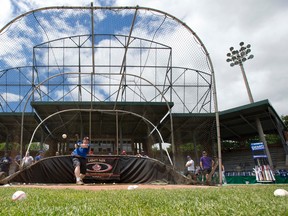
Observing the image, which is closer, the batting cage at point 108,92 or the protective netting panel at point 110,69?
the protective netting panel at point 110,69

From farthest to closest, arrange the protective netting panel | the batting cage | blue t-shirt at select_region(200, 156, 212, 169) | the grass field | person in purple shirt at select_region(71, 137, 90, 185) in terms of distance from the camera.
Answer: the batting cage, the protective netting panel, blue t-shirt at select_region(200, 156, 212, 169), person in purple shirt at select_region(71, 137, 90, 185), the grass field

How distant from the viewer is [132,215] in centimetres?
234

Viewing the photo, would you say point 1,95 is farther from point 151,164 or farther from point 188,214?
point 188,214

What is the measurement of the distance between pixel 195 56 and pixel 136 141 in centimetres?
870

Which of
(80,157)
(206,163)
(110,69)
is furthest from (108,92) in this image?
(80,157)

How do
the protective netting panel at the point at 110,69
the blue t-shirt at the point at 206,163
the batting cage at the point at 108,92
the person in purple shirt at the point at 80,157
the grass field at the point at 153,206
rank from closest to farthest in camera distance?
the grass field at the point at 153,206
the person in purple shirt at the point at 80,157
the blue t-shirt at the point at 206,163
the protective netting panel at the point at 110,69
the batting cage at the point at 108,92

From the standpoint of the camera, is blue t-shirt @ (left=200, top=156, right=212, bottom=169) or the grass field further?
blue t-shirt @ (left=200, top=156, right=212, bottom=169)

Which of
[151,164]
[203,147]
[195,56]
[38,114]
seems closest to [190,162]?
[151,164]

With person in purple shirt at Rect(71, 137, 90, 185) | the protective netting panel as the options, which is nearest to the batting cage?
the protective netting panel

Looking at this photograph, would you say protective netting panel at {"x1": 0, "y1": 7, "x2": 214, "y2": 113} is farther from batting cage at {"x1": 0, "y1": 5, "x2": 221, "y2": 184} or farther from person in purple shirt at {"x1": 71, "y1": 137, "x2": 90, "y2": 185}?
person in purple shirt at {"x1": 71, "y1": 137, "x2": 90, "y2": 185}

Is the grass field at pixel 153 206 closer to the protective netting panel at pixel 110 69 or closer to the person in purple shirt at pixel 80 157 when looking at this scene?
the person in purple shirt at pixel 80 157

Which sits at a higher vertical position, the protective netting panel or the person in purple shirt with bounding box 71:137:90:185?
the protective netting panel

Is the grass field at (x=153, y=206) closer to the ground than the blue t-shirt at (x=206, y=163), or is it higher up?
closer to the ground

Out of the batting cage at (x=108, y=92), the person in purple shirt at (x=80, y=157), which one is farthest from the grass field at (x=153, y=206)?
the batting cage at (x=108, y=92)
